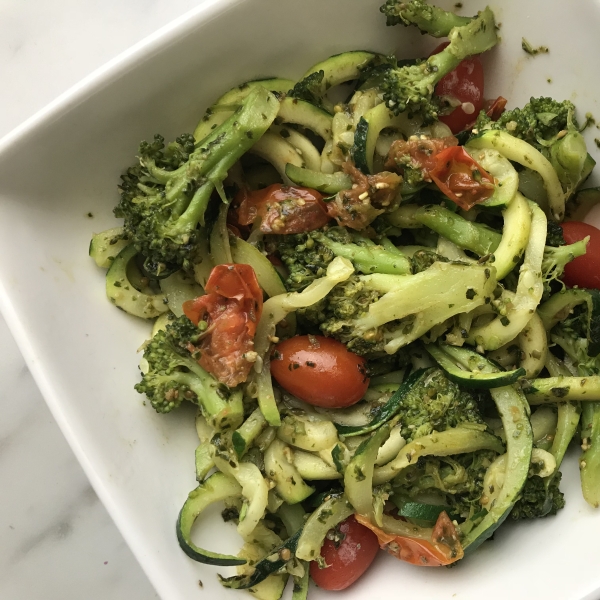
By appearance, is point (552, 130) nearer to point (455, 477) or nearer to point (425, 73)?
point (425, 73)

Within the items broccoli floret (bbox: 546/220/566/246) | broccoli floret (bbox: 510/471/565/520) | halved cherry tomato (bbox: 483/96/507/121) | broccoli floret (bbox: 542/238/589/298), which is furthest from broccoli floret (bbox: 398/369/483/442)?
halved cherry tomato (bbox: 483/96/507/121)

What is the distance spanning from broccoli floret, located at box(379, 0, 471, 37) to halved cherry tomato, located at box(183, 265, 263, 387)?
0.90 m

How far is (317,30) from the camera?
1.90 m

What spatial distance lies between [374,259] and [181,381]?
694 mm

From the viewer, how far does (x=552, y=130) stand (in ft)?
6.27

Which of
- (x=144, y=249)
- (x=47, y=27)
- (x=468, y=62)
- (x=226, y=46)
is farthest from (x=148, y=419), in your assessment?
(x=47, y=27)

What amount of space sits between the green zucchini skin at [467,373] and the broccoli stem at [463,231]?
31cm

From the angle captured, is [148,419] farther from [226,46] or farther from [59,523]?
[226,46]

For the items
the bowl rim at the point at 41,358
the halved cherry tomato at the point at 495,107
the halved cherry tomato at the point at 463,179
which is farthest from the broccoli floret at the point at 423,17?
the bowl rim at the point at 41,358

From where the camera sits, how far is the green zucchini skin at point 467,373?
173 cm

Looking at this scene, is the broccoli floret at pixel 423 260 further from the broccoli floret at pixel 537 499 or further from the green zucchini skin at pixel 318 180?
the broccoli floret at pixel 537 499

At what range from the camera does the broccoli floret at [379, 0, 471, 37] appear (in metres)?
1.83

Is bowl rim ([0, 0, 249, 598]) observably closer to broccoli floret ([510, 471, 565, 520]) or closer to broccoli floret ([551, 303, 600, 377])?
broccoli floret ([510, 471, 565, 520])

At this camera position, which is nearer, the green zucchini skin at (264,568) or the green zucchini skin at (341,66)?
the green zucchini skin at (264,568)
